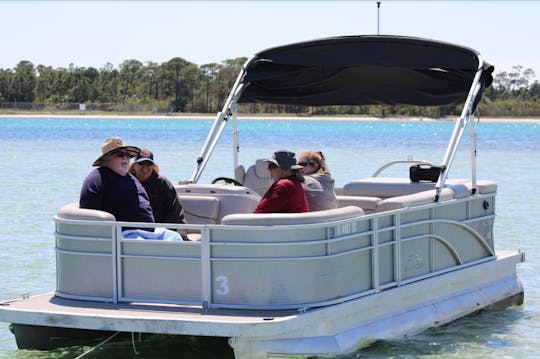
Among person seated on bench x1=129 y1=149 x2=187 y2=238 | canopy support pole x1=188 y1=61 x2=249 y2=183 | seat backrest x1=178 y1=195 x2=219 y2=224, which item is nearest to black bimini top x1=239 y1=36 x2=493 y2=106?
canopy support pole x1=188 y1=61 x2=249 y2=183

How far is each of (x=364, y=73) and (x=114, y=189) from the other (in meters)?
3.60

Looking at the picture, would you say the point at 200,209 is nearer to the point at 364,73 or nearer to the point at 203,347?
the point at 203,347

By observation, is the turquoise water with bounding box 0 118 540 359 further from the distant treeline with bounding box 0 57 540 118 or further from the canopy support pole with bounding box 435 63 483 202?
the distant treeline with bounding box 0 57 540 118

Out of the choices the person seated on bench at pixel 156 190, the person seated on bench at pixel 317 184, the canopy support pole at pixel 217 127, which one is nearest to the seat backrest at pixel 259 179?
the canopy support pole at pixel 217 127

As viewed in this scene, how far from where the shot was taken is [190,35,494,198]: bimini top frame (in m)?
8.79

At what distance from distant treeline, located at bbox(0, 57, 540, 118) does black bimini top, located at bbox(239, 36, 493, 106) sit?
10684 centimetres

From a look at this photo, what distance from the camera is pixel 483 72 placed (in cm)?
881

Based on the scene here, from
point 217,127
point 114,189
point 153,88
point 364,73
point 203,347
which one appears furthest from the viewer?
point 153,88

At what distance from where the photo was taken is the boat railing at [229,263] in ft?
21.9

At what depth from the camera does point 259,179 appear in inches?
372

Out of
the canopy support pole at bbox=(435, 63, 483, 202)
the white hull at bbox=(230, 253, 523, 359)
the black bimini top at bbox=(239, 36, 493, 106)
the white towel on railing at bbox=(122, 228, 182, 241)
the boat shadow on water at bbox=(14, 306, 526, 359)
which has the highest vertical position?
the black bimini top at bbox=(239, 36, 493, 106)

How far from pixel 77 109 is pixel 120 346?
119 meters

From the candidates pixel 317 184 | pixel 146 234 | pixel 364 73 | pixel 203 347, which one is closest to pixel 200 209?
pixel 317 184

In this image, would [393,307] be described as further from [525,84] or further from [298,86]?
[525,84]
